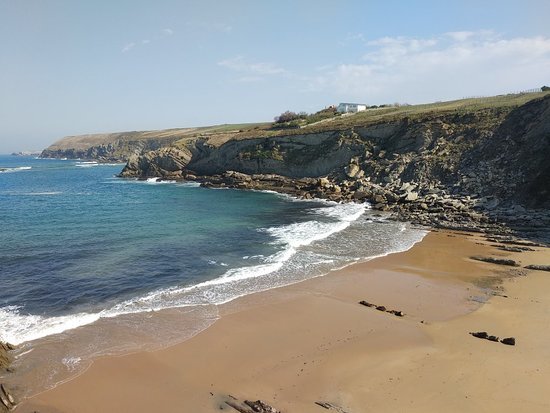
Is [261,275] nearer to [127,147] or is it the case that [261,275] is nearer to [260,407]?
[260,407]

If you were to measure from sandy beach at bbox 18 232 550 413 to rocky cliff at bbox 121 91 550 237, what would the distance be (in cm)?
1676

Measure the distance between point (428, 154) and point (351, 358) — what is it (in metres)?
42.1

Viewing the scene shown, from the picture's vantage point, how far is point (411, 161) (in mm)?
52312

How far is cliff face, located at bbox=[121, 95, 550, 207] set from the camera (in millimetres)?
41219

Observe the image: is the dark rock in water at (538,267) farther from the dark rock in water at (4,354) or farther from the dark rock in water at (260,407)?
the dark rock in water at (4,354)

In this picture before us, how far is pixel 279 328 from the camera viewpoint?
17.2m

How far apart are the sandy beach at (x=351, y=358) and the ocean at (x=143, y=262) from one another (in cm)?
139

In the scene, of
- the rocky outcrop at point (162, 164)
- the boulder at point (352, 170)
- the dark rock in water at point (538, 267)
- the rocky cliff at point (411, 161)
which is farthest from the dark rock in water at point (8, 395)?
the rocky outcrop at point (162, 164)

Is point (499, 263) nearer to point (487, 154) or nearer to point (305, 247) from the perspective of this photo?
point (305, 247)

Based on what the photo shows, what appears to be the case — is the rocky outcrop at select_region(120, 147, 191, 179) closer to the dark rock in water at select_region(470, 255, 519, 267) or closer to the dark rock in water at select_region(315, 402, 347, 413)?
the dark rock in water at select_region(470, 255, 519, 267)

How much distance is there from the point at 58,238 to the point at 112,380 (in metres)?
20.7

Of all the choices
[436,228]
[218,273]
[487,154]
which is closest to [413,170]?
[487,154]

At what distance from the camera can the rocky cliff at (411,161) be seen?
4016 cm

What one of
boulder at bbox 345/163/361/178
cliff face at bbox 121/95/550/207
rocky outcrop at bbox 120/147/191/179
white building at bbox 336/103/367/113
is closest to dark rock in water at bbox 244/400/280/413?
cliff face at bbox 121/95/550/207
